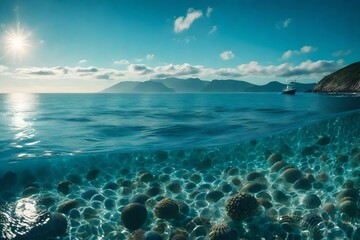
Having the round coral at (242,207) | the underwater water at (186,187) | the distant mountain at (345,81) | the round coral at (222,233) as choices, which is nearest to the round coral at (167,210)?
the underwater water at (186,187)

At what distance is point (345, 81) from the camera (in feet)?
384

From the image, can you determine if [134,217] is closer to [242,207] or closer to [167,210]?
[167,210]

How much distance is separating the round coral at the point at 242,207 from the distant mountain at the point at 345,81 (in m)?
108

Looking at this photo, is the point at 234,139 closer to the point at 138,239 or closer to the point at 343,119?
the point at 343,119

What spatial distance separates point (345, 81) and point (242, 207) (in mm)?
134661

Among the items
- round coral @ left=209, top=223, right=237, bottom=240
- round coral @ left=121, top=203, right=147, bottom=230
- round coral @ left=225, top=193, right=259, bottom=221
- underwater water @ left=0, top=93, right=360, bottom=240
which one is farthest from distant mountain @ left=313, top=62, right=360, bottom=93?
round coral @ left=121, top=203, right=147, bottom=230

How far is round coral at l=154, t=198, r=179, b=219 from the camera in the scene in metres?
7.34

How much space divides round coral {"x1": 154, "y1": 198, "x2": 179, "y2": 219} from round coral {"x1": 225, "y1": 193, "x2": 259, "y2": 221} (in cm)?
152

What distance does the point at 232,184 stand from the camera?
9.34 meters

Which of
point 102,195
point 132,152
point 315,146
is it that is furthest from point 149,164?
point 315,146

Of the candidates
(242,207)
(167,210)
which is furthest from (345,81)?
(167,210)

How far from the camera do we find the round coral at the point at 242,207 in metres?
7.09

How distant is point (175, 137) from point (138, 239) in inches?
379

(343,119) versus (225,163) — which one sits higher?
(343,119)
